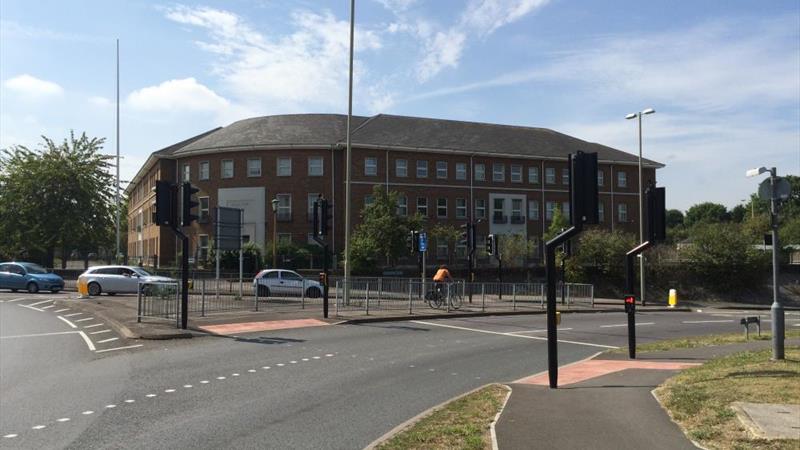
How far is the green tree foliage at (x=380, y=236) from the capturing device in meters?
42.5

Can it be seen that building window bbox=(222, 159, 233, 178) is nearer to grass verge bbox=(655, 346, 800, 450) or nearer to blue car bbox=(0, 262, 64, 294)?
blue car bbox=(0, 262, 64, 294)

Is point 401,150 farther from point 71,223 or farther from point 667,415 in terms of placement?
point 667,415

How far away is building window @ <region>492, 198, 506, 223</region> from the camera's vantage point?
60.6 m

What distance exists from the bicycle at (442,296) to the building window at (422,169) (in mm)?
32575

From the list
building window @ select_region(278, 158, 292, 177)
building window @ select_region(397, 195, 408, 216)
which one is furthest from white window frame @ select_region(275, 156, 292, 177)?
building window @ select_region(397, 195, 408, 216)

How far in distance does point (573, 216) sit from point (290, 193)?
46.8m

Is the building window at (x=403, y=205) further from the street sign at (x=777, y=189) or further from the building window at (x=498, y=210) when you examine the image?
the street sign at (x=777, y=189)

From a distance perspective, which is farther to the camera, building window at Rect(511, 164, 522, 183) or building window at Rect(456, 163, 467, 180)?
building window at Rect(511, 164, 522, 183)

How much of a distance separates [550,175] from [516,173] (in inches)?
154

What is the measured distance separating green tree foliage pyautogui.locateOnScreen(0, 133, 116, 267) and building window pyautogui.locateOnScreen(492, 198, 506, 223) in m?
33.8

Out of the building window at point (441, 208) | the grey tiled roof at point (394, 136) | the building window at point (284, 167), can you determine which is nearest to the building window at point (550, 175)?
the grey tiled roof at point (394, 136)

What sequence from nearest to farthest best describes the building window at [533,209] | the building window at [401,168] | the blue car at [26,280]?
the blue car at [26,280] → the building window at [401,168] → the building window at [533,209]

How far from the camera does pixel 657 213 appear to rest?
13445 mm

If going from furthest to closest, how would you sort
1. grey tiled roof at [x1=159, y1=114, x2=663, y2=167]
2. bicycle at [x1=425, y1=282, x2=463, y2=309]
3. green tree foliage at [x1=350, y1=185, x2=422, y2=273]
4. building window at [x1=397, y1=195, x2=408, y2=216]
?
1. building window at [x1=397, y1=195, x2=408, y2=216]
2. grey tiled roof at [x1=159, y1=114, x2=663, y2=167]
3. green tree foliage at [x1=350, y1=185, x2=422, y2=273]
4. bicycle at [x1=425, y1=282, x2=463, y2=309]
